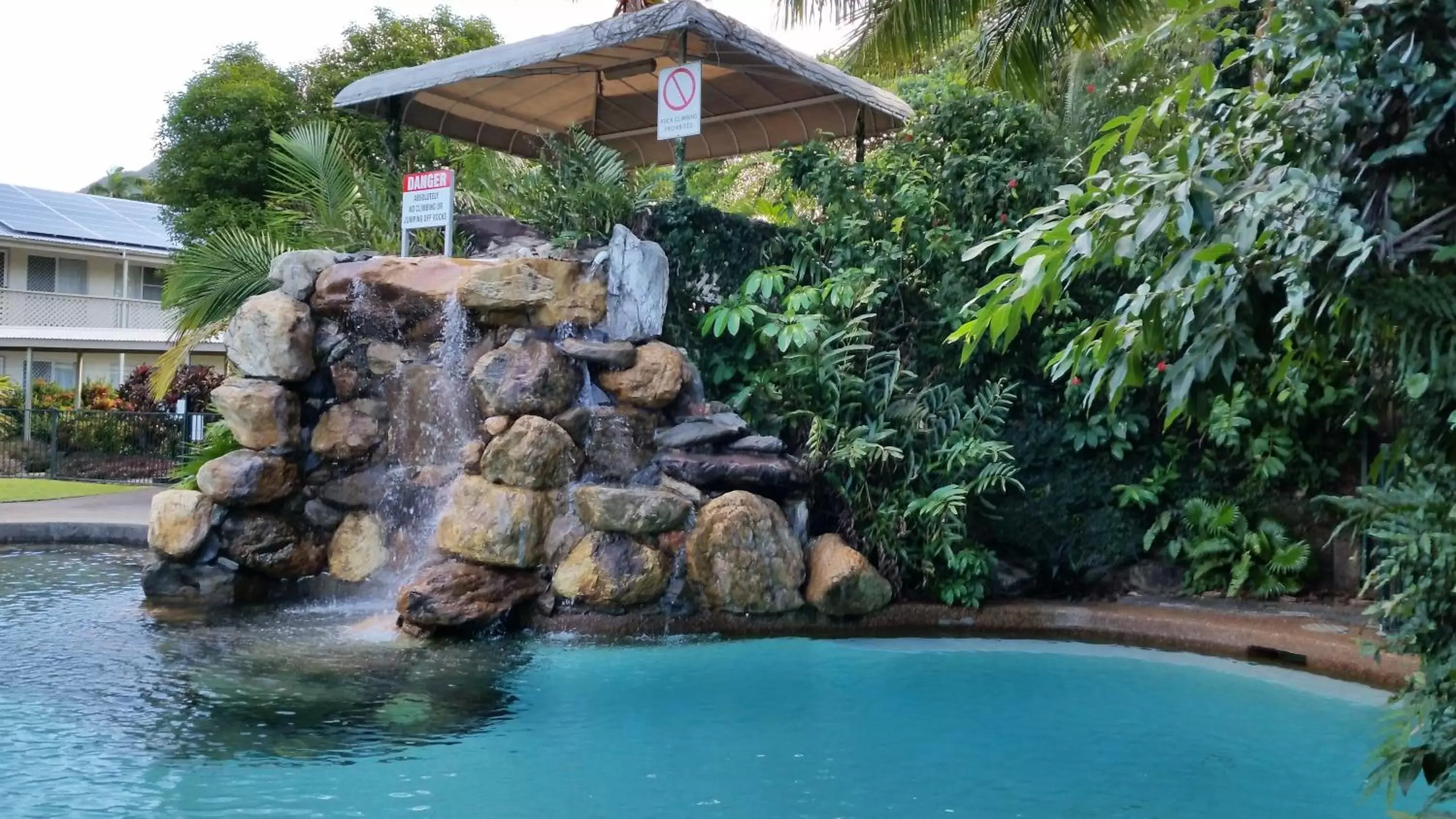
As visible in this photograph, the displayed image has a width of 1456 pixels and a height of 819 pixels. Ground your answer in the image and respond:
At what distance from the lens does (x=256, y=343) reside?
8.91 metres

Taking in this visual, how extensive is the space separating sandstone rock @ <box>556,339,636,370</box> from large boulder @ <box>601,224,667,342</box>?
363 mm

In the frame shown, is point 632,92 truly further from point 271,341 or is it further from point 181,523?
point 181,523

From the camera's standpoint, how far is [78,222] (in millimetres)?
28609

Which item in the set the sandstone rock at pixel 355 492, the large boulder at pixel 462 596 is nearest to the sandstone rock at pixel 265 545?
the sandstone rock at pixel 355 492

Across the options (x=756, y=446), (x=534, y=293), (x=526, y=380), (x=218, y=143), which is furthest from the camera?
(x=218, y=143)

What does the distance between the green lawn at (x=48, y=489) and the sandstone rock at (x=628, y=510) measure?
952 centimetres

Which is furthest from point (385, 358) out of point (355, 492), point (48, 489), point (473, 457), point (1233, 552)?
point (48, 489)

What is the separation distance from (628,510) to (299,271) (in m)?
3.52

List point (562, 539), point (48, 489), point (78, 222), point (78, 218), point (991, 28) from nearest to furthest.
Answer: point (562, 539) → point (991, 28) → point (48, 489) → point (78, 222) → point (78, 218)

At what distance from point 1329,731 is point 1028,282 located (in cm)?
469

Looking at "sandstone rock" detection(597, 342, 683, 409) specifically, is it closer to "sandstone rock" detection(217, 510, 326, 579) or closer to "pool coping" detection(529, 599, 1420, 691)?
"pool coping" detection(529, 599, 1420, 691)

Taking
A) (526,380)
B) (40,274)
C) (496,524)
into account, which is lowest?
(496,524)

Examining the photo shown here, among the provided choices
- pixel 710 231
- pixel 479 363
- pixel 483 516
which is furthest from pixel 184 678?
pixel 710 231

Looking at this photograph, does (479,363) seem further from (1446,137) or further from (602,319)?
(1446,137)
